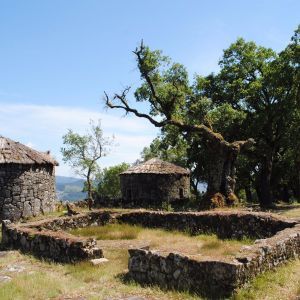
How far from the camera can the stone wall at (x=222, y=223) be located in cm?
1572

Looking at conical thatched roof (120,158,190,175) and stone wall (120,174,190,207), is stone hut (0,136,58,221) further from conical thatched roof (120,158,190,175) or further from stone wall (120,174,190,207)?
conical thatched roof (120,158,190,175)

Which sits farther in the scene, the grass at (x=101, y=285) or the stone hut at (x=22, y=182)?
the stone hut at (x=22, y=182)

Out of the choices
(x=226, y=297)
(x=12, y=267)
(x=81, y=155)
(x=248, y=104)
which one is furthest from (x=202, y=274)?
(x=81, y=155)

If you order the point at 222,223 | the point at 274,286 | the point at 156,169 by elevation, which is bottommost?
the point at 274,286

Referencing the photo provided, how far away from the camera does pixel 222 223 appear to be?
56.1ft

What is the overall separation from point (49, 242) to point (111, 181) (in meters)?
64.4

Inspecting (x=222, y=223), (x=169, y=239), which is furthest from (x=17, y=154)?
(x=222, y=223)

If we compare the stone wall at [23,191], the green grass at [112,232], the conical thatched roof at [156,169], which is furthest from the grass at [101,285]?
the conical thatched roof at [156,169]

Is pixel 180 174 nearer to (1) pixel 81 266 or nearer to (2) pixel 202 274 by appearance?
(1) pixel 81 266

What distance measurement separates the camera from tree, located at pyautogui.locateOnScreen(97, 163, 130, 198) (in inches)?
3039

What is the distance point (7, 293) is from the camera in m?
9.61

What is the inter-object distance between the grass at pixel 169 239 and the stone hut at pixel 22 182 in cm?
717

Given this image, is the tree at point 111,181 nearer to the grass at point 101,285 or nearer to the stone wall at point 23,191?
the stone wall at point 23,191

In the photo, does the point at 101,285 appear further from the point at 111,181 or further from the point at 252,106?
the point at 111,181
